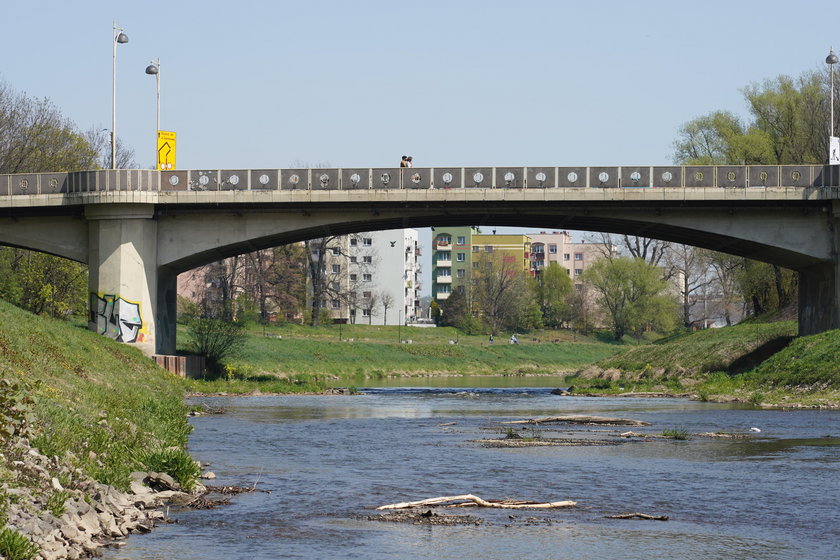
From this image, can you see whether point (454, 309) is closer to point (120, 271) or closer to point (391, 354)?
point (391, 354)

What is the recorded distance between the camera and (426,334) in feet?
414

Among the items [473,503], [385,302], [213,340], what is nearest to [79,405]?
[473,503]

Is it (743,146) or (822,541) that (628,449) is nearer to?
(822,541)

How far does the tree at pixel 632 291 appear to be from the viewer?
127312mm

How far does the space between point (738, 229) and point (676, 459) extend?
2993 cm

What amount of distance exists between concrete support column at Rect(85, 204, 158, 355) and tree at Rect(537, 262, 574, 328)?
103 m

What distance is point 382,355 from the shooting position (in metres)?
97.7

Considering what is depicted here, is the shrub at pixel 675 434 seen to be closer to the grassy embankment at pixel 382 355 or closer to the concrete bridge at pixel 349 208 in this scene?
the concrete bridge at pixel 349 208

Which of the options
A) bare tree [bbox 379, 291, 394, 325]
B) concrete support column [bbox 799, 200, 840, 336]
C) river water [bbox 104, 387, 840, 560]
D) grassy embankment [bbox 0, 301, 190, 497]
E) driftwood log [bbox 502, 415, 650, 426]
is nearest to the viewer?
river water [bbox 104, 387, 840, 560]

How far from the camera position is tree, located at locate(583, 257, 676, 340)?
5012 inches

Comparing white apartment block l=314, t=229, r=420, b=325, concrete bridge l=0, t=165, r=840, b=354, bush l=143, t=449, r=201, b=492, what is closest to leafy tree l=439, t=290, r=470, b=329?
white apartment block l=314, t=229, r=420, b=325

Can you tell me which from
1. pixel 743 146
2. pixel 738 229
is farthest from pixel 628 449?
pixel 743 146

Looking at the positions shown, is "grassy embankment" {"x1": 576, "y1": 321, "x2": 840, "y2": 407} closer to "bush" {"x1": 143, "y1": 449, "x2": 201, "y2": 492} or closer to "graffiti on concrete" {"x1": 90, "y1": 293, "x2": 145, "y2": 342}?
"graffiti on concrete" {"x1": 90, "y1": 293, "x2": 145, "y2": 342}

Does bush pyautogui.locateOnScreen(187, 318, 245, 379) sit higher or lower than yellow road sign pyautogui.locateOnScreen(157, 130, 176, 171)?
lower
